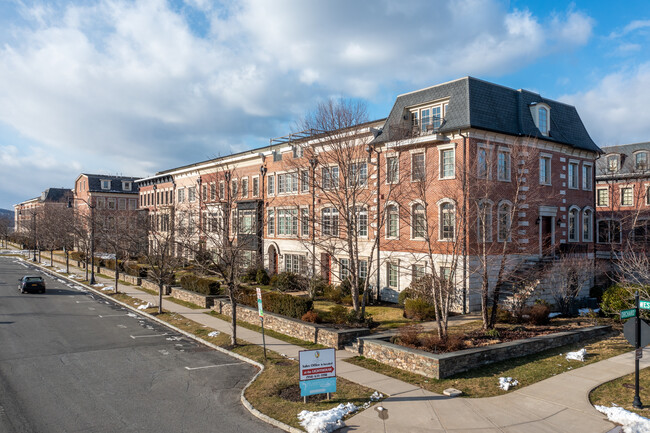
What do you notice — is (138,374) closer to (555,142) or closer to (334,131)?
(334,131)

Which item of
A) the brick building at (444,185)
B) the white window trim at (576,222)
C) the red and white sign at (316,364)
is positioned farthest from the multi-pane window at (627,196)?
the red and white sign at (316,364)

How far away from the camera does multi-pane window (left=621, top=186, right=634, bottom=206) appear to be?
42.1m

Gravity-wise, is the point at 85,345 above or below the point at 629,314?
below

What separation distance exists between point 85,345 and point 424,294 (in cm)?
1611

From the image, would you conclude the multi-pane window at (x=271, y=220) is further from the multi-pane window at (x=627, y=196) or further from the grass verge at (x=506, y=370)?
the multi-pane window at (x=627, y=196)

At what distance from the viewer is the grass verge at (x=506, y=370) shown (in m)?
13.0

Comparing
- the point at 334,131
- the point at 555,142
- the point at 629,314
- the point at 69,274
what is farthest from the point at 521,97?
the point at 69,274

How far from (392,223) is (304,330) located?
11.4m

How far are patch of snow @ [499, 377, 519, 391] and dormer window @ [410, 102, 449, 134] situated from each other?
16.3m

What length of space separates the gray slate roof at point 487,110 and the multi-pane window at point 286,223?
11764 millimetres

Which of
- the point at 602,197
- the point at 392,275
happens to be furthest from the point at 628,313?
the point at 602,197

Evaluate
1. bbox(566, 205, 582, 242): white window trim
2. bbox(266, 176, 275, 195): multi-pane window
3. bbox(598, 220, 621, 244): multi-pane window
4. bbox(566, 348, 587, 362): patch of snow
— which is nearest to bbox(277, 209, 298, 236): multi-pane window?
bbox(266, 176, 275, 195): multi-pane window

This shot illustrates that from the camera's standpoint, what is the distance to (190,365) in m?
16.2

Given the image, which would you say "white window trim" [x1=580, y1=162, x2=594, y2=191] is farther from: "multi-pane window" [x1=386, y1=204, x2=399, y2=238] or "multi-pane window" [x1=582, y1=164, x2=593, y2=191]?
"multi-pane window" [x1=386, y1=204, x2=399, y2=238]
